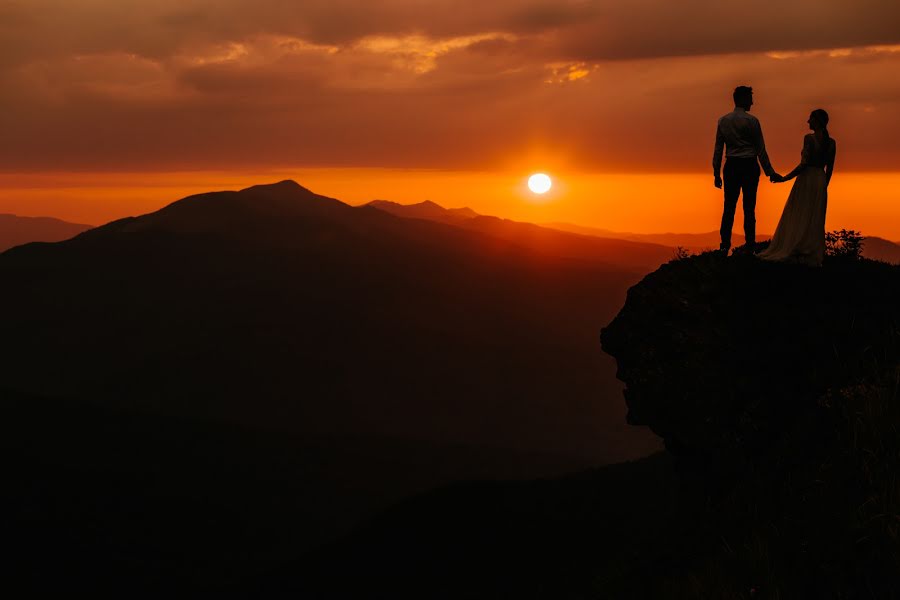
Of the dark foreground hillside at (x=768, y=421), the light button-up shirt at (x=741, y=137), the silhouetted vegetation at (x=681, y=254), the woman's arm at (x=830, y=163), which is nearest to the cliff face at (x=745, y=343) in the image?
the dark foreground hillside at (x=768, y=421)

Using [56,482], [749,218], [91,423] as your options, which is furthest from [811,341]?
[91,423]

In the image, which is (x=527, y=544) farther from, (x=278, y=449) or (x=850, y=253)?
(x=278, y=449)

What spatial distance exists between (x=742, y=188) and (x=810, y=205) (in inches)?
56.6

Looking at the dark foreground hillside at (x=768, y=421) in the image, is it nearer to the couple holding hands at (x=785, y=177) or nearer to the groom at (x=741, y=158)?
the couple holding hands at (x=785, y=177)

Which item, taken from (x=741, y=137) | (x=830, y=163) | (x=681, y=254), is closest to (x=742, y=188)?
(x=741, y=137)

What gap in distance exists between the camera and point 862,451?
320 inches

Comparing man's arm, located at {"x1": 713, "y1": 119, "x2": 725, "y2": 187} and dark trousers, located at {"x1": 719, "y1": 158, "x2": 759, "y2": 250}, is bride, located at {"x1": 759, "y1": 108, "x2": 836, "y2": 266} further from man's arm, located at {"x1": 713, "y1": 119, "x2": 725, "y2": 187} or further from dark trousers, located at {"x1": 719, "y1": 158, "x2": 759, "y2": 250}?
man's arm, located at {"x1": 713, "y1": 119, "x2": 725, "y2": 187}

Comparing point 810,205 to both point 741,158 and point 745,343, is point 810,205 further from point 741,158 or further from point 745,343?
point 745,343

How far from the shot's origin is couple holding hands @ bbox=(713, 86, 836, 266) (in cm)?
1427

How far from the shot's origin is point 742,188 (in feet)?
50.3

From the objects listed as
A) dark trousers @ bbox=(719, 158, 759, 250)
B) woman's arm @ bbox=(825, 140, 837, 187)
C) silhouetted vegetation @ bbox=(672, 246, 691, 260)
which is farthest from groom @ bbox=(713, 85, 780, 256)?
silhouetted vegetation @ bbox=(672, 246, 691, 260)

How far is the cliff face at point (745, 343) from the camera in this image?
11750 millimetres

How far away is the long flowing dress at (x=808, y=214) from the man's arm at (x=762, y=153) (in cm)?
55

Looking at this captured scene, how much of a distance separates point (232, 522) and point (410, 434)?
2256 inches
